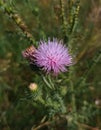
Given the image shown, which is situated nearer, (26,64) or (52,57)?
(52,57)

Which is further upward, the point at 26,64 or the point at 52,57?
the point at 26,64

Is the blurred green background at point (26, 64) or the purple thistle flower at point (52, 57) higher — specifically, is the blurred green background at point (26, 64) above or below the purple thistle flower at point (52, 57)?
above

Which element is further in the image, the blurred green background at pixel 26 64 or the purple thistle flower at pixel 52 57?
the blurred green background at pixel 26 64

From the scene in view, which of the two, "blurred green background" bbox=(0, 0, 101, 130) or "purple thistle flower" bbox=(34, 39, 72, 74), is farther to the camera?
"blurred green background" bbox=(0, 0, 101, 130)

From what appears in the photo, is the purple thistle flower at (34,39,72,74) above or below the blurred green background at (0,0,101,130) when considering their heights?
below

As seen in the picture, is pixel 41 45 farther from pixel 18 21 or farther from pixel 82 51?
pixel 82 51
